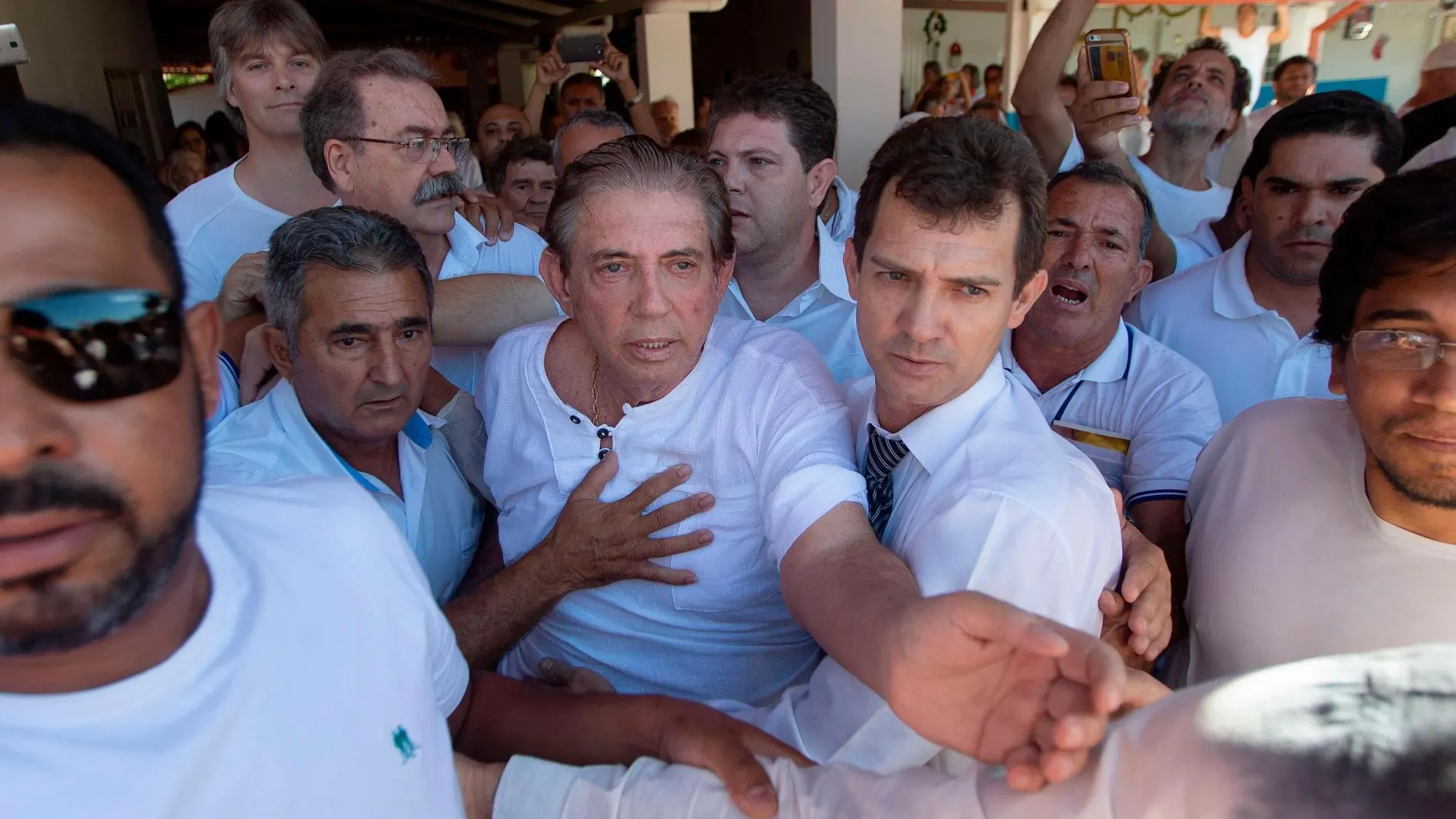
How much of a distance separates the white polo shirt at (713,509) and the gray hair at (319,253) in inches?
19.8

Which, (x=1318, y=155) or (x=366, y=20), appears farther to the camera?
(x=366, y=20)

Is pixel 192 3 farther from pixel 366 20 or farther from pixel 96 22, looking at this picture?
pixel 96 22

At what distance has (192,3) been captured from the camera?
1386 centimetres

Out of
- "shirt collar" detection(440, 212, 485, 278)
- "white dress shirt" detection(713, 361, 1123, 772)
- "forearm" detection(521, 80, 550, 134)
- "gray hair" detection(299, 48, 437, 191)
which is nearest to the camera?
"white dress shirt" detection(713, 361, 1123, 772)

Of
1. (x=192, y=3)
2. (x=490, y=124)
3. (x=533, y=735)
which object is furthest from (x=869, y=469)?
(x=192, y=3)

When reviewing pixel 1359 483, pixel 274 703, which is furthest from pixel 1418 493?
pixel 274 703

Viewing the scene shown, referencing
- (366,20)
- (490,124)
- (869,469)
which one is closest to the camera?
(869,469)

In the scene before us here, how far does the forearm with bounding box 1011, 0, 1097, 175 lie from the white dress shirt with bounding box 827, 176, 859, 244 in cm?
72

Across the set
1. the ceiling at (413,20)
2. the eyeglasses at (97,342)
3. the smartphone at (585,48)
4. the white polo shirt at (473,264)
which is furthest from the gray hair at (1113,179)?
the ceiling at (413,20)

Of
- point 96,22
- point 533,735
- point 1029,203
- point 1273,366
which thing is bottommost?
point 533,735

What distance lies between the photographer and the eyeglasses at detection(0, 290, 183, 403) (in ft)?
2.61

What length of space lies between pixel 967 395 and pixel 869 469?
0.28 meters

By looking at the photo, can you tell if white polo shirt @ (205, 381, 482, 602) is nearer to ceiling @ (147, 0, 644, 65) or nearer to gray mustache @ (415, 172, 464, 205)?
gray mustache @ (415, 172, 464, 205)

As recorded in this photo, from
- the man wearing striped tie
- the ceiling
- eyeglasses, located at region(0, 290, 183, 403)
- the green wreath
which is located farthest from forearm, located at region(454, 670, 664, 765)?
the green wreath
